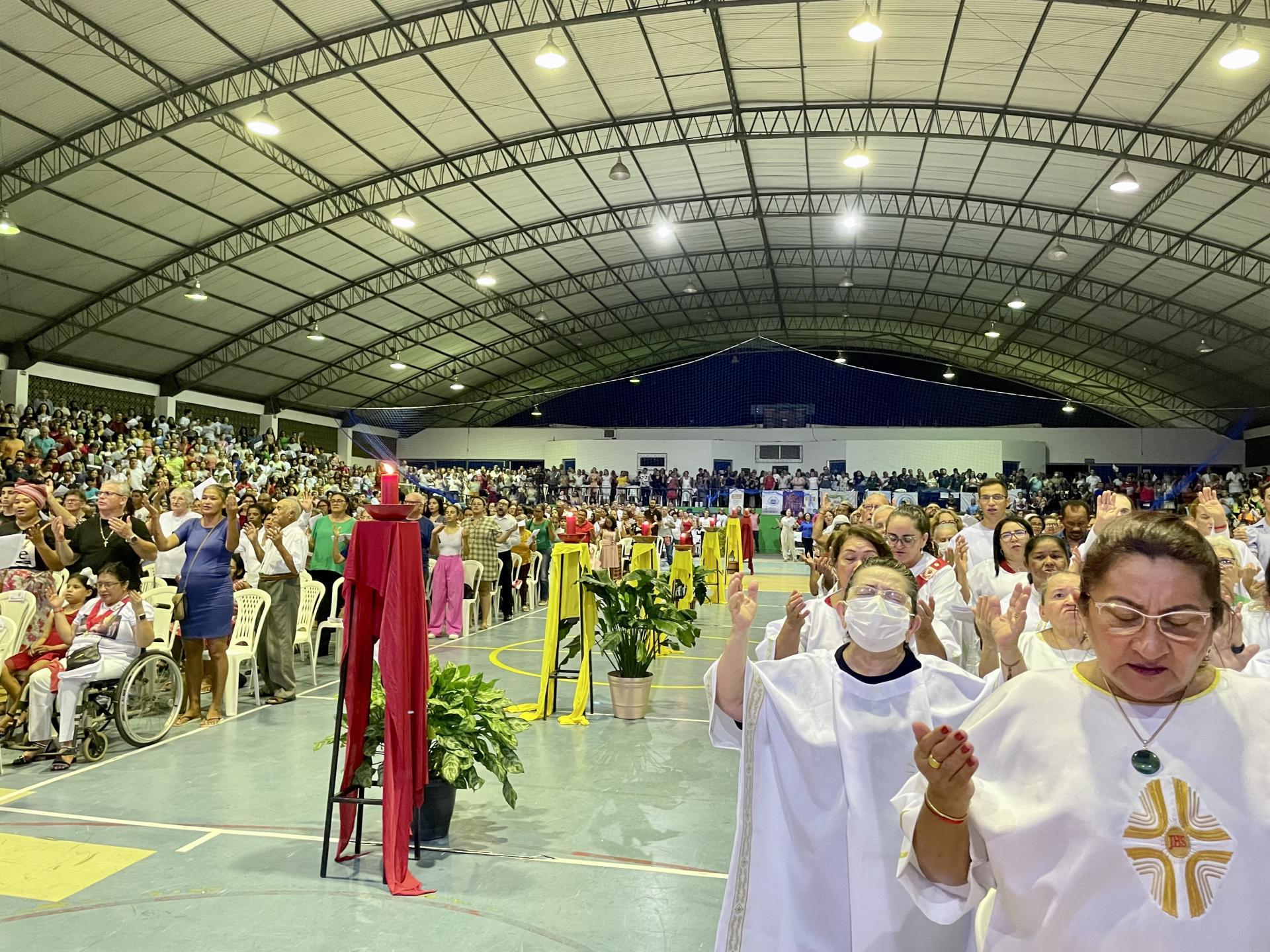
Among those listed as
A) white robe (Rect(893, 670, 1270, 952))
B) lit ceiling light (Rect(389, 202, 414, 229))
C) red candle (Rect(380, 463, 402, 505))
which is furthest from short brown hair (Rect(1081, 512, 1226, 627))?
lit ceiling light (Rect(389, 202, 414, 229))

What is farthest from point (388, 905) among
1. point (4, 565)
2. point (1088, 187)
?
Answer: point (1088, 187)

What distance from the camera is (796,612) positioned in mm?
2768

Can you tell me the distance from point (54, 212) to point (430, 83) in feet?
24.4

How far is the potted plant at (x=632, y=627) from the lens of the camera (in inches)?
266

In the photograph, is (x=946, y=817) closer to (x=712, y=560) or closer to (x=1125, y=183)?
(x=712, y=560)

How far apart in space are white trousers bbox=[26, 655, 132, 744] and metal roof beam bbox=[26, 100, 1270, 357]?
1444cm

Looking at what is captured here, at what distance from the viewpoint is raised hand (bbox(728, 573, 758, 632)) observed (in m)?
2.52

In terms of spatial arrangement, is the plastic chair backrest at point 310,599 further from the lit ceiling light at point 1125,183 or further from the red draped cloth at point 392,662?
the lit ceiling light at point 1125,183

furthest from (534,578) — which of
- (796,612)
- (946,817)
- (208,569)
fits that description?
(946,817)

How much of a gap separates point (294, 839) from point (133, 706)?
7.92 ft

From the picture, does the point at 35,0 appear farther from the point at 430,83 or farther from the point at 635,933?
the point at 635,933

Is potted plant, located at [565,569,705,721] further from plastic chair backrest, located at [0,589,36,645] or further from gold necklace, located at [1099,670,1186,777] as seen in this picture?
gold necklace, located at [1099,670,1186,777]

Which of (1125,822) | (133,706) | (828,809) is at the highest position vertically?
(1125,822)

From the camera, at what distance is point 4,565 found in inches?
239
